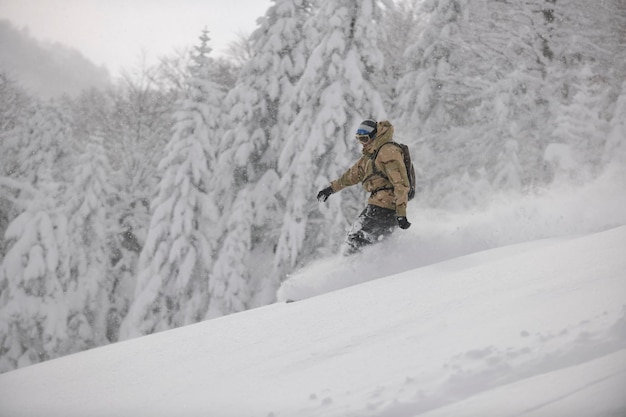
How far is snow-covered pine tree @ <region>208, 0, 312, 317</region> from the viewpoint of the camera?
15961mm

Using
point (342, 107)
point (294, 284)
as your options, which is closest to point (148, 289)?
point (342, 107)

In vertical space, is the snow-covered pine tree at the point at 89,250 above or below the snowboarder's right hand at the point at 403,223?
above

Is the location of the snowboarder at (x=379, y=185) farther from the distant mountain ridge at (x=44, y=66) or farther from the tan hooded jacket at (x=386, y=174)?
the distant mountain ridge at (x=44, y=66)

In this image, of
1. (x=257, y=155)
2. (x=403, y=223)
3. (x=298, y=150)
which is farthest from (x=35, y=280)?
(x=403, y=223)

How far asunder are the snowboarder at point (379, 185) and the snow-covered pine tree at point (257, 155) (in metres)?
9.89

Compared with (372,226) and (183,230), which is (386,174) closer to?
(372,226)

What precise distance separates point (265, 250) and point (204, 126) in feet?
17.3

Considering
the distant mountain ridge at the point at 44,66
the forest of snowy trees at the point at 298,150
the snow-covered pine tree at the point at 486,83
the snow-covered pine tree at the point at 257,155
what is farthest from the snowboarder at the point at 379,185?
the distant mountain ridge at the point at 44,66

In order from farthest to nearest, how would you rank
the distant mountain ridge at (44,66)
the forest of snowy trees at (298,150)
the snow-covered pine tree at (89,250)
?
the distant mountain ridge at (44,66), the snow-covered pine tree at (89,250), the forest of snowy trees at (298,150)

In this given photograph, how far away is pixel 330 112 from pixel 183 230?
23.6 feet

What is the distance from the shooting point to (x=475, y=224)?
6.80 m

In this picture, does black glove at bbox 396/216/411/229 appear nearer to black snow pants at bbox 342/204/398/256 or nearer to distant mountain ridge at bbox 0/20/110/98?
black snow pants at bbox 342/204/398/256

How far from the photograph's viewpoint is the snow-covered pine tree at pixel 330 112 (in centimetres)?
1445

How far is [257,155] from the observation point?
1720cm
